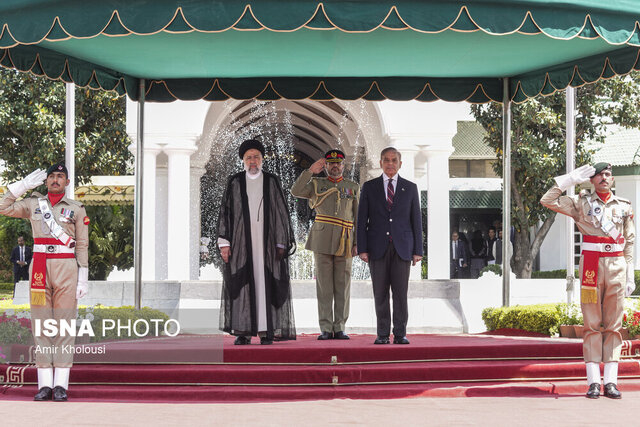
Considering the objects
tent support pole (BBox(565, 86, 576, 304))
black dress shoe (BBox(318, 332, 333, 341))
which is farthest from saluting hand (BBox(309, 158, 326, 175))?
tent support pole (BBox(565, 86, 576, 304))

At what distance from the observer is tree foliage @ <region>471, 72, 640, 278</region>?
2323 cm

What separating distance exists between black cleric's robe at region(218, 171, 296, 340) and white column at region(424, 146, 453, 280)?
961 centimetres

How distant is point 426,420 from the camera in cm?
691

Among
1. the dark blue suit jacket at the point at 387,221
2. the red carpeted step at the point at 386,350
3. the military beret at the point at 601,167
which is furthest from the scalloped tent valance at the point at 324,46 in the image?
the red carpeted step at the point at 386,350

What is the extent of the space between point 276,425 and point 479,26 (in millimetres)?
3520

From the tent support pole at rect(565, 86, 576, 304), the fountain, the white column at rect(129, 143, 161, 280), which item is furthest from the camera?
the fountain

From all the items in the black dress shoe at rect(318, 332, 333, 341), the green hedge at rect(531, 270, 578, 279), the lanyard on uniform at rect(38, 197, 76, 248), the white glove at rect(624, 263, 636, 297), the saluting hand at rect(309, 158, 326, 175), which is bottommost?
the black dress shoe at rect(318, 332, 333, 341)

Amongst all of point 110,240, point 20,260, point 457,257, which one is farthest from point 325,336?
point 110,240

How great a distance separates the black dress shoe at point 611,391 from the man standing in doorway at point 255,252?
119 inches

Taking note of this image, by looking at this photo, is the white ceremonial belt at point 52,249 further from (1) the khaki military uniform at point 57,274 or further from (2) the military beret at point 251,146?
(2) the military beret at point 251,146

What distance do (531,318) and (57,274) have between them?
6.03 metres

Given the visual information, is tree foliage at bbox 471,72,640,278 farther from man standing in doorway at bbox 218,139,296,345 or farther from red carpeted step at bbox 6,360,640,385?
red carpeted step at bbox 6,360,640,385

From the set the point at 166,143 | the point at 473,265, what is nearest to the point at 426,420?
the point at 166,143

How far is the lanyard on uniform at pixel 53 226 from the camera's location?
25.0 ft
